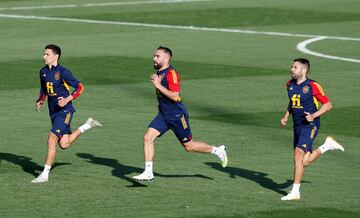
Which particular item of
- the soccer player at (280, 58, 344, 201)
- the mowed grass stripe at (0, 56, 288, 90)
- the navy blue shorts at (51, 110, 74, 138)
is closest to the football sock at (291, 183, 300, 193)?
the soccer player at (280, 58, 344, 201)

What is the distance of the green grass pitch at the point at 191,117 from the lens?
15.4 meters

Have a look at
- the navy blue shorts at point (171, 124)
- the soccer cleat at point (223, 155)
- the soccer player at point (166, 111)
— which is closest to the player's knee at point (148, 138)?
the soccer player at point (166, 111)

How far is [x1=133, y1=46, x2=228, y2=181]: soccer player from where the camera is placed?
1620 centimetres

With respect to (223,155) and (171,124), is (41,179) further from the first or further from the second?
(223,155)

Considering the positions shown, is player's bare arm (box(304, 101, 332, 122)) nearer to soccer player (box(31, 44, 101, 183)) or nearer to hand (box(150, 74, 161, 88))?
hand (box(150, 74, 161, 88))

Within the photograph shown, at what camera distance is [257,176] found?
17094 mm

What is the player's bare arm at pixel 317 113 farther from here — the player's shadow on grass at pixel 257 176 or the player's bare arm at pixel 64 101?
the player's bare arm at pixel 64 101

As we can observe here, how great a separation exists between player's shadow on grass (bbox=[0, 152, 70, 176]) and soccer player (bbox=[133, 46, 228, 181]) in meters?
1.94

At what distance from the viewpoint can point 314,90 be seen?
15602 mm

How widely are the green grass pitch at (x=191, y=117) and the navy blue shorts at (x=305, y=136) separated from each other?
710 millimetres

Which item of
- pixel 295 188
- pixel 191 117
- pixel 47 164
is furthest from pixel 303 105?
pixel 191 117

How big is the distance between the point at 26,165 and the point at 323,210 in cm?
534

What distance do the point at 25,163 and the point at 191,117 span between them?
543 centimetres

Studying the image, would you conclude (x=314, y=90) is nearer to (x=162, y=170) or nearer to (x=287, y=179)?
(x=287, y=179)
